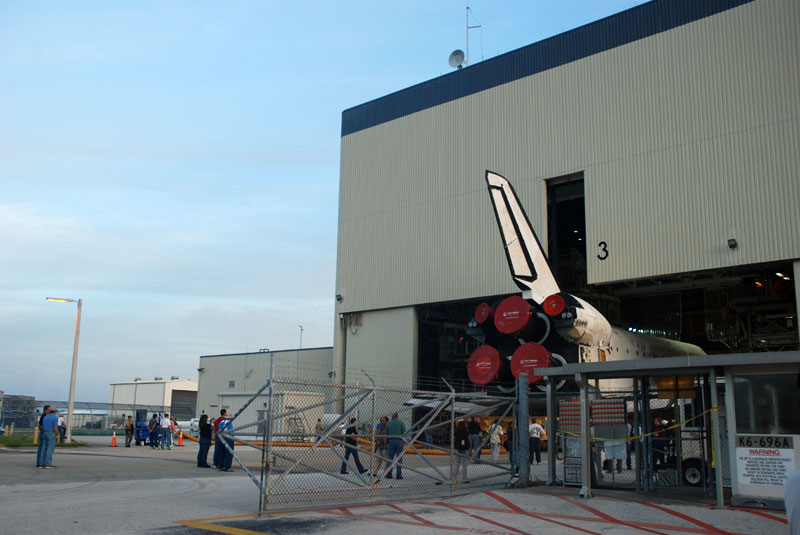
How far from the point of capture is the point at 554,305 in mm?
24672

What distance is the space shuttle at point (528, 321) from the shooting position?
2470 cm

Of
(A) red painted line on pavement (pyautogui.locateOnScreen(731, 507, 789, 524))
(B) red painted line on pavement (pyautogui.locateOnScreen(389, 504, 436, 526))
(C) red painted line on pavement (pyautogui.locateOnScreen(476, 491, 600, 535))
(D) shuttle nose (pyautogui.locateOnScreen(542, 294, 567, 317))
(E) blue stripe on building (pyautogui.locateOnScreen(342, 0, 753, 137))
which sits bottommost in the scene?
(B) red painted line on pavement (pyautogui.locateOnScreen(389, 504, 436, 526))

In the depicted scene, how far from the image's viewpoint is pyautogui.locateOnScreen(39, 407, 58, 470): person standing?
18.6 metres

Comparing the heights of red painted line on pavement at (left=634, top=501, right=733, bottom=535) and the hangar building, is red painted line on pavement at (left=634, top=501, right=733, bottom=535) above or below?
below

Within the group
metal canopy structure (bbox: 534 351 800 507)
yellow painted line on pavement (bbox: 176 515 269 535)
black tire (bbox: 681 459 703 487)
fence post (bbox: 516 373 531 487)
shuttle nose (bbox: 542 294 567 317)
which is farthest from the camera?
shuttle nose (bbox: 542 294 567 317)

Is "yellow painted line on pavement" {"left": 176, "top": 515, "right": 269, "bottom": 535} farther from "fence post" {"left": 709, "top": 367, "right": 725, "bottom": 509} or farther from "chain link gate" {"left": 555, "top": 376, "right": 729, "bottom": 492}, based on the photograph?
"fence post" {"left": 709, "top": 367, "right": 725, "bottom": 509}

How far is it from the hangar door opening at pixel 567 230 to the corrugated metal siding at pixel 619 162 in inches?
42.1

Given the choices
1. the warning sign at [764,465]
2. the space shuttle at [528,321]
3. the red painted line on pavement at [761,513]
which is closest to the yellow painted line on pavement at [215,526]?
the red painted line on pavement at [761,513]

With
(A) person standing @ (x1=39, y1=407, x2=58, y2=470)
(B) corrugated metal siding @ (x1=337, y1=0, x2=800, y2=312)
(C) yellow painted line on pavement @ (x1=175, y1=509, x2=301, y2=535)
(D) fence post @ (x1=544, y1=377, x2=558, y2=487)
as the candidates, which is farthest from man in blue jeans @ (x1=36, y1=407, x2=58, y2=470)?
(B) corrugated metal siding @ (x1=337, y1=0, x2=800, y2=312)

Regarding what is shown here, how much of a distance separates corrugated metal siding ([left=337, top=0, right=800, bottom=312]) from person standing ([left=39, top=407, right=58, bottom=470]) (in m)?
20.1

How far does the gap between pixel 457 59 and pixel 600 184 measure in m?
12.0

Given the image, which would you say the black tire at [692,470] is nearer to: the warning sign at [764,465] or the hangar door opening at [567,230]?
the warning sign at [764,465]

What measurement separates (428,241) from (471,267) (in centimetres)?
315

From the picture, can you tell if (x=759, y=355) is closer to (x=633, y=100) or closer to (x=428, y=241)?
(x=633, y=100)
